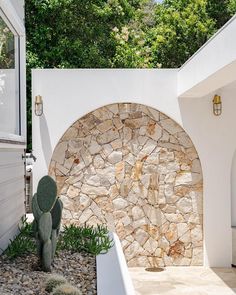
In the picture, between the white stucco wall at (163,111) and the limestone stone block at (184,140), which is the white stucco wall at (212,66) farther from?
the limestone stone block at (184,140)

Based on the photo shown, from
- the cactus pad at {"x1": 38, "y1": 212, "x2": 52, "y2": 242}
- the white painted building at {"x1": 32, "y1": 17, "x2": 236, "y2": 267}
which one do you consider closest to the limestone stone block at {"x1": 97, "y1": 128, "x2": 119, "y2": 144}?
the white painted building at {"x1": 32, "y1": 17, "x2": 236, "y2": 267}

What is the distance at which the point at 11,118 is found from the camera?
237 inches

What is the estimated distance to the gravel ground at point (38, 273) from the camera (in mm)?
3990

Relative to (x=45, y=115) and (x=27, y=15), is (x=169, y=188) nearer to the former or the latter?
(x=45, y=115)

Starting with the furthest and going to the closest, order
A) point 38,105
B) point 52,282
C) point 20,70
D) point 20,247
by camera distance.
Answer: point 38,105, point 20,70, point 20,247, point 52,282

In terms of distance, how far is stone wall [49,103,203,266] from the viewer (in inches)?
345

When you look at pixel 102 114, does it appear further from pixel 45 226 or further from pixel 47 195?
pixel 45 226

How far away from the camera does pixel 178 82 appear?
873 cm

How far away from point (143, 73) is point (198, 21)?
27.8 feet

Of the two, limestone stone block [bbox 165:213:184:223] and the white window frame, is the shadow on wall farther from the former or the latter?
limestone stone block [bbox 165:213:184:223]

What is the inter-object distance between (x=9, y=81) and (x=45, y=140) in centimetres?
286

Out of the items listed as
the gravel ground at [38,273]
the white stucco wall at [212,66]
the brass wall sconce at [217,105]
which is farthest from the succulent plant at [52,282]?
the brass wall sconce at [217,105]

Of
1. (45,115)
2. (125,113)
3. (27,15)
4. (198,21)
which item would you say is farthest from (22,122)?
(198,21)

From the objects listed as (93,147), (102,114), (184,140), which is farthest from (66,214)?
(184,140)
